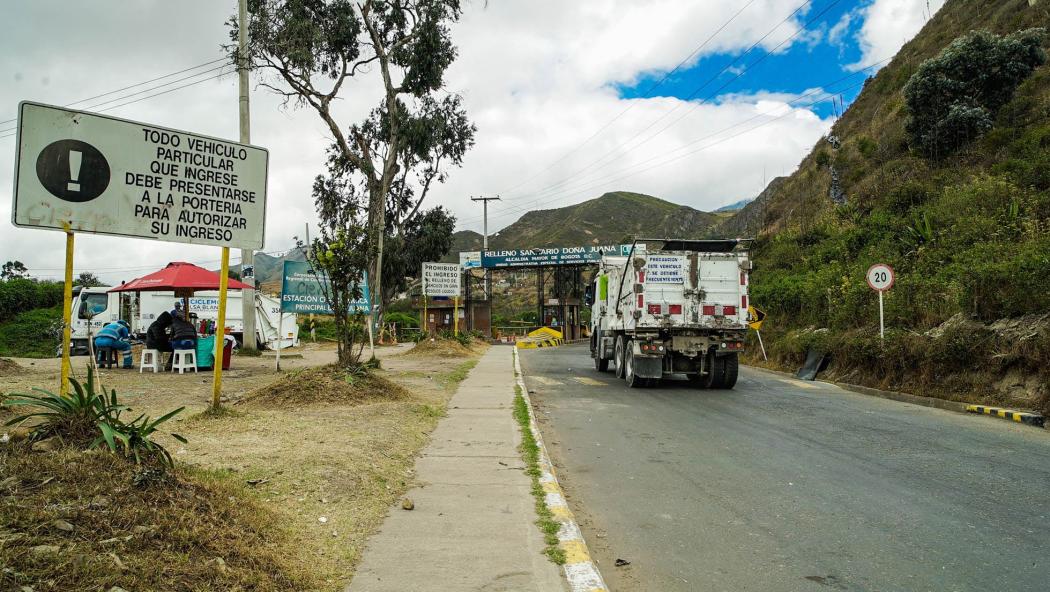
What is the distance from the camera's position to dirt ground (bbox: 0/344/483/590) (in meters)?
4.43

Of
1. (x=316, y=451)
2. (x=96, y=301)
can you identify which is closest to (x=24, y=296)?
(x=96, y=301)

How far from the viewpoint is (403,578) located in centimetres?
373

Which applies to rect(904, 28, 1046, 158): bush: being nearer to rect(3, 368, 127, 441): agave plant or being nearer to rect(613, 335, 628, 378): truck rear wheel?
rect(613, 335, 628, 378): truck rear wheel

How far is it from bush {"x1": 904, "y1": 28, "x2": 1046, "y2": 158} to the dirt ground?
25294mm

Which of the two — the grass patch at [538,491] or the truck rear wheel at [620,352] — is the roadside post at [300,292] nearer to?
the truck rear wheel at [620,352]

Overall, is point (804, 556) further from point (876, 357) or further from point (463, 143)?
point (463, 143)

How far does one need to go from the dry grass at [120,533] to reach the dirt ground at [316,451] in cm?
37

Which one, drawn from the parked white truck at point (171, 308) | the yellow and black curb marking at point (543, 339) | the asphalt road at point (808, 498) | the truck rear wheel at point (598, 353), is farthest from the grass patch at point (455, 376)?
the yellow and black curb marking at point (543, 339)

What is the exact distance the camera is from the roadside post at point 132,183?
6.14m

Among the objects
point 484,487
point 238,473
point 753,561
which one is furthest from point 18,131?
point 753,561

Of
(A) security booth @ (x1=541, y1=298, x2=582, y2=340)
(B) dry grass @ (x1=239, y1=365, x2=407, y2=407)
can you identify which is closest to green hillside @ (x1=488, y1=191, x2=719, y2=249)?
(A) security booth @ (x1=541, y1=298, x2=582, y2=340)

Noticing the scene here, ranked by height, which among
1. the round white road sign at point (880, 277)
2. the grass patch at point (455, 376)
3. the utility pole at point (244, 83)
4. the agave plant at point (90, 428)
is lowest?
the grass patch at point (455, 376)

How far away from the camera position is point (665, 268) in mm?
15070

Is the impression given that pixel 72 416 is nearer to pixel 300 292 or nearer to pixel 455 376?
pixel 300 292
